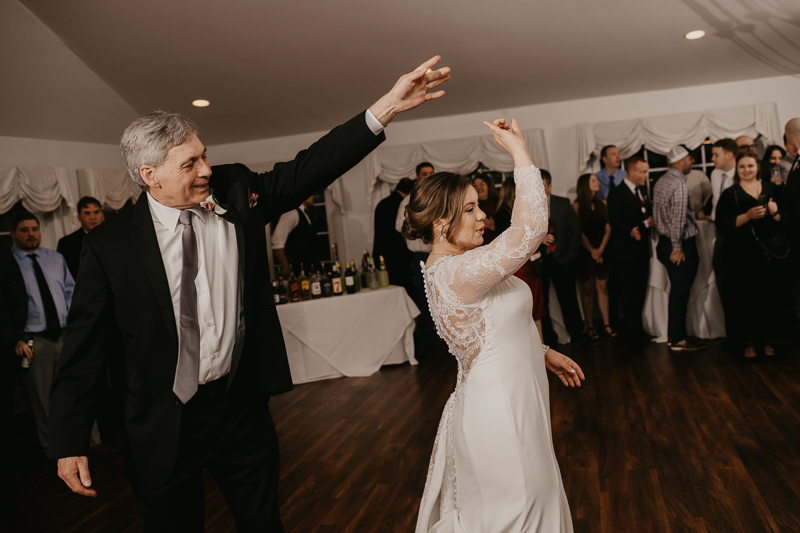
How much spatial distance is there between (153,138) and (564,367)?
135 cm

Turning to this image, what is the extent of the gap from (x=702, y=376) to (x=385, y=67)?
3.64 meters

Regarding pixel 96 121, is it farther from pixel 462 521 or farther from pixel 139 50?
pixel 462 521

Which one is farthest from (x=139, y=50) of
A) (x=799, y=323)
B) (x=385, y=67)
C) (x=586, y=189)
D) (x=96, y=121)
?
(x=799, y=323)

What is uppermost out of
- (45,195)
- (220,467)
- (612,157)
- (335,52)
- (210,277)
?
(335,52)

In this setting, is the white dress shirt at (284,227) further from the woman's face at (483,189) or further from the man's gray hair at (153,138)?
the man's gray hair at (153,138)

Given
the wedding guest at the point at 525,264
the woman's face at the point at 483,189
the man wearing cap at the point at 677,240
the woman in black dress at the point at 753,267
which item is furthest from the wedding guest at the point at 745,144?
the woman's face at the point at 483,189

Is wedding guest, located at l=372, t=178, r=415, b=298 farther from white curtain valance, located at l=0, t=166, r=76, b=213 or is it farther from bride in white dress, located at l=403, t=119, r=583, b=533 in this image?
bride in white dress, located at l=403, t=119, r=583, b=533

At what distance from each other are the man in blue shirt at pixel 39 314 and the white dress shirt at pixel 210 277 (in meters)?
2.79

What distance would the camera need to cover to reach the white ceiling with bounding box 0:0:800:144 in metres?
4.40

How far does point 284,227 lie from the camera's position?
5828mm

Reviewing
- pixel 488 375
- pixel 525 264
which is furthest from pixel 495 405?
pixel 525 264

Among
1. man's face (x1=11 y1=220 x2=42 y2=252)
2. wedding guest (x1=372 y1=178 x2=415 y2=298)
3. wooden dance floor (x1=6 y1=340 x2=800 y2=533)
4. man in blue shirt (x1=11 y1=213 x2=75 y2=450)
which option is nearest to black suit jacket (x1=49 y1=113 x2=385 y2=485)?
wooden dance floor (x1=6 y1=340 x2=800 y2=533)

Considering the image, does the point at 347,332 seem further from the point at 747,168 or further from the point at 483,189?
the point at 747,168

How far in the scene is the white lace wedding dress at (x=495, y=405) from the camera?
1509 mm
